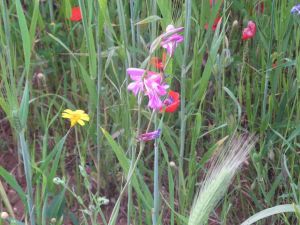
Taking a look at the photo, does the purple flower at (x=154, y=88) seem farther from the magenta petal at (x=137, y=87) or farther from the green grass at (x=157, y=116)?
the green grass at (x=157, y=116)

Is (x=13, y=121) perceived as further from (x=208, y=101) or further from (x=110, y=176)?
(x=208, y=101)

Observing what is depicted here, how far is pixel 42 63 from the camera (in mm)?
1637

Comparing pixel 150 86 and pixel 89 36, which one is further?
pixel 89 36

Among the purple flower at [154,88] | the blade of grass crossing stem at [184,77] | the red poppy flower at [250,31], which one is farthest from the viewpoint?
the red poppy flower at [250,31]

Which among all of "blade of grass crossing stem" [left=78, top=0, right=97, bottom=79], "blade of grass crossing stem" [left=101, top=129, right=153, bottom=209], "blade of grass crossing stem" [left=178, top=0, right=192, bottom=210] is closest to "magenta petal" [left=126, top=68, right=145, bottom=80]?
"blade of grass crossing stem" [left=101, top=129, right=153, bottom=209]

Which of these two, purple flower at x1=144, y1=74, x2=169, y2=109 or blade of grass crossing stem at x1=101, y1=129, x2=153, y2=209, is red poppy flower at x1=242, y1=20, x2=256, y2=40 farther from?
purple flower at x1=144, y1=74, x2=169, y2=109

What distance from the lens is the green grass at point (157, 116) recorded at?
3.93 feet

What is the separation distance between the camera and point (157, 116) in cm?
115

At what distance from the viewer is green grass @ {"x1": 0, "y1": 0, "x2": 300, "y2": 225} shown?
3.93 feet

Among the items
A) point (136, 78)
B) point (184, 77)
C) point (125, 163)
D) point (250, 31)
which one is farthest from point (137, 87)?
point (250, 31)

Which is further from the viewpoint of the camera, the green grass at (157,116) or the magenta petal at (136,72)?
the green grass at (157,116)

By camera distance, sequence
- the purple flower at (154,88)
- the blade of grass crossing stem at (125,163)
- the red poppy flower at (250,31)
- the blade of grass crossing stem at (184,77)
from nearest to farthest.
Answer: the purple flower at (154,88) < the blade of grass crossing stem at (125,163) < the blade of grass crossing stem at (184,77) < the red poppy flower at (250,31)

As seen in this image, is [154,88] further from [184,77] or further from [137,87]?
[184,77]

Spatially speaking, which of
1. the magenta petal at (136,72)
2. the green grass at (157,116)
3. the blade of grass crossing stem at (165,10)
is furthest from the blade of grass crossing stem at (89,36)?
the magenta petal at (136,72)
